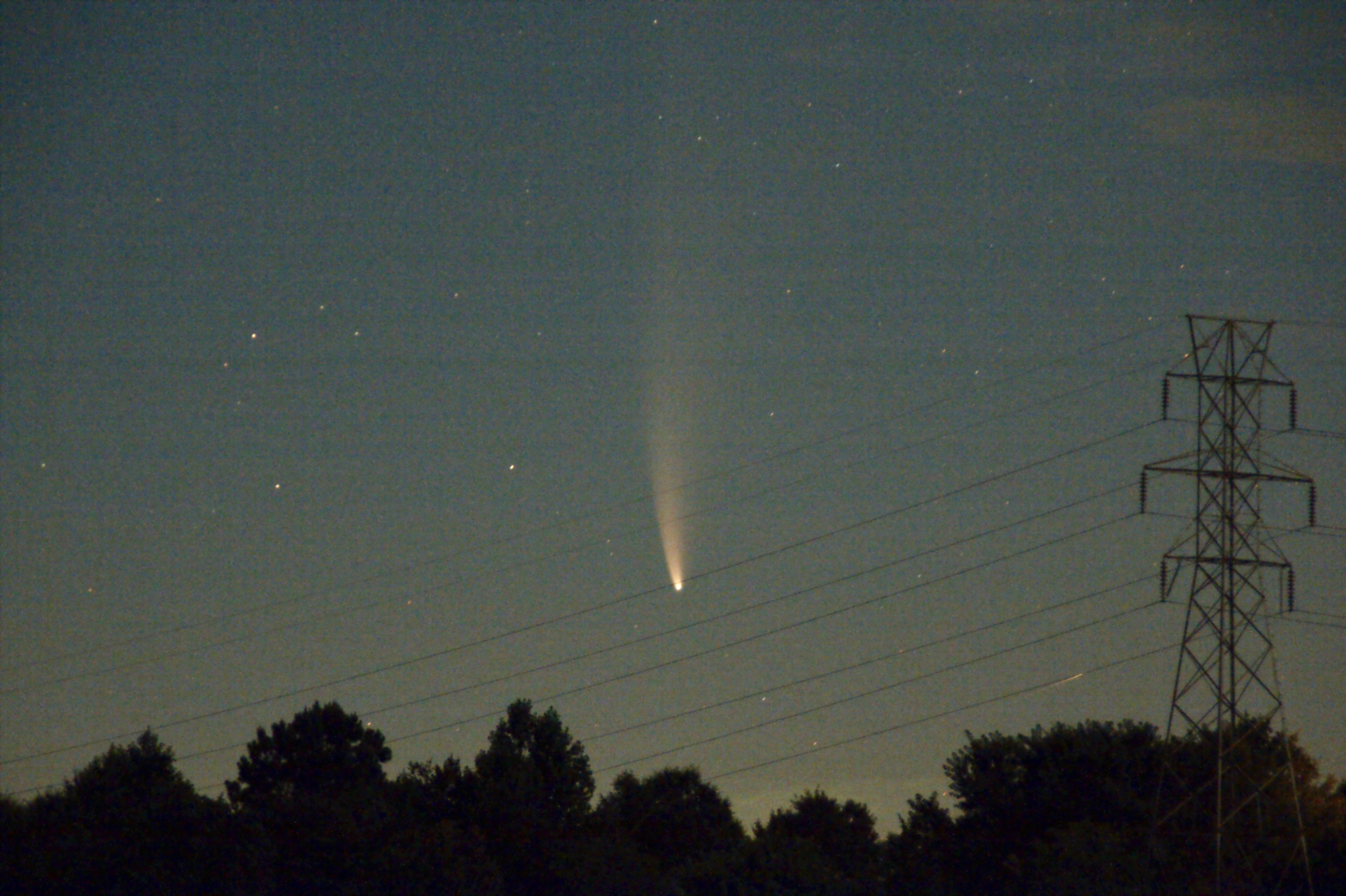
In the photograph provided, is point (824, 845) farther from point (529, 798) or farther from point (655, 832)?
point (529, 798)

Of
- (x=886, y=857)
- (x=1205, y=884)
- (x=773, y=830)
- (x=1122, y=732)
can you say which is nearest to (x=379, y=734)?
(x=773, y=830)

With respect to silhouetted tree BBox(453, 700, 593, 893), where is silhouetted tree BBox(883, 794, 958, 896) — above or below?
below

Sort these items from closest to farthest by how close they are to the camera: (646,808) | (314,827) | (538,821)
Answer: (314,827), (538,821), (646,808)

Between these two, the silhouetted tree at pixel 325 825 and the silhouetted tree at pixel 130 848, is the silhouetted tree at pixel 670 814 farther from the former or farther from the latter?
the silhouetted tree at pixel 130 848

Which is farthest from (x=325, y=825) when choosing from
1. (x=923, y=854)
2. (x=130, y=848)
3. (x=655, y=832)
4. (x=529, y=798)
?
(x=655, y=832)

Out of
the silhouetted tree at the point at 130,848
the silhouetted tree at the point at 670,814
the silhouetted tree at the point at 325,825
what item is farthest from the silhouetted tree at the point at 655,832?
the silhouetted tree at the point at 130,848

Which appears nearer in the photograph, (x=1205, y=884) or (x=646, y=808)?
(x=1205, y=884)

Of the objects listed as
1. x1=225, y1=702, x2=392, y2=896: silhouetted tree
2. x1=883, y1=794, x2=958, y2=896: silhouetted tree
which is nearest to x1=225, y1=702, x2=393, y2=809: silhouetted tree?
x1=225, y1=702, x2=392, y2=896: silhouetted tree

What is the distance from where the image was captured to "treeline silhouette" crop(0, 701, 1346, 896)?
189 ft

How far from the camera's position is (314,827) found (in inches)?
2975

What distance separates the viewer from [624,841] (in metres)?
88.1

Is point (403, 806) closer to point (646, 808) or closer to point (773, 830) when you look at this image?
point (773, 830)

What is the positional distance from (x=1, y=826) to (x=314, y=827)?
20.4 meters

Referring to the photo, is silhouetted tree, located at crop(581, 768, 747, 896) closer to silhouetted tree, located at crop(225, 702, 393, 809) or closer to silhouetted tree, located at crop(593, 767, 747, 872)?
silhouetted tree, located at crop(593, 767, 747, 872)
